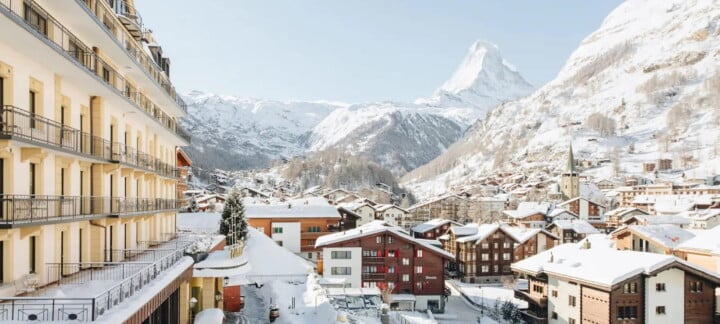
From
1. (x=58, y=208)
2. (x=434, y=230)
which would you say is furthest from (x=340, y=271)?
(x=58, y=208)

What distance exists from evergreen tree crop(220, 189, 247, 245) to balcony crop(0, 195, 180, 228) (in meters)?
23.4

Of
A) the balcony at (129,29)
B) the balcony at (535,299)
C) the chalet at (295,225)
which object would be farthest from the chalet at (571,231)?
the balcony at (129,29)

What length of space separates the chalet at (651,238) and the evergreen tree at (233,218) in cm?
3520

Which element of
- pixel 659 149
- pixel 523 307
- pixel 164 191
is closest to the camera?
pixel 164 191

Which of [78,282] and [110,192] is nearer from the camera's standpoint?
[78,282]

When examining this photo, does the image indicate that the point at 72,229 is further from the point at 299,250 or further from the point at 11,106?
the point at 299,250

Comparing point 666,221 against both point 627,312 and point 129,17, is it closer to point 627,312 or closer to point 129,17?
point 627,312

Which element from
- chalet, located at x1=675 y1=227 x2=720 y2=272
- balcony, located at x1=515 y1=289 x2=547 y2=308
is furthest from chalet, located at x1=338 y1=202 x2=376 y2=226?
chalet, located at x1=675 y1=227 x2=720 y2=272

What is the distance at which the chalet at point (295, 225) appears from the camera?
199 ft

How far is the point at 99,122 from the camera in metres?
16.1

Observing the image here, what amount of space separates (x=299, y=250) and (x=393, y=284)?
17879mm

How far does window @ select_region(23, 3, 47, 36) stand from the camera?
1141 cm

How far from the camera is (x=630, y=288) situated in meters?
31.8

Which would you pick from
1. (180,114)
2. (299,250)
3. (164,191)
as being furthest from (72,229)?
(299,250)
